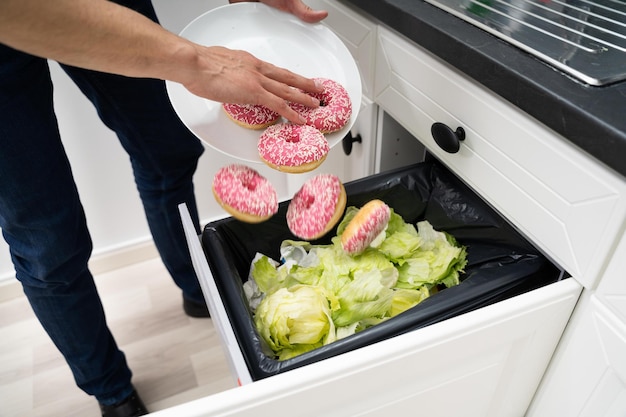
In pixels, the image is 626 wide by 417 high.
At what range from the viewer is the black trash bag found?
22.8 inches

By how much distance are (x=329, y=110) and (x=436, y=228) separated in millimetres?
294

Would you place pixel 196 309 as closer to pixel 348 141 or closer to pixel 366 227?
pixel 348 141

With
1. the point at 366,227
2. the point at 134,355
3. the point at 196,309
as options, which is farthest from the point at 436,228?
the point at 134,355

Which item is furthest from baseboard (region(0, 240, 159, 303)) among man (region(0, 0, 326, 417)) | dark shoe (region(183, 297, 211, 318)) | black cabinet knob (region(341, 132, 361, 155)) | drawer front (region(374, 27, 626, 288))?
drawer front (region(374, 27, 626, 288))

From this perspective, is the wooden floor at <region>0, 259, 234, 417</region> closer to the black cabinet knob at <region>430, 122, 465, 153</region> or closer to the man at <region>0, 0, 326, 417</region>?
the man at <region>0, 0, 326, 417</region>

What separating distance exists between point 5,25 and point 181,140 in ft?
1.76

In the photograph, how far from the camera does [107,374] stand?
0.97m

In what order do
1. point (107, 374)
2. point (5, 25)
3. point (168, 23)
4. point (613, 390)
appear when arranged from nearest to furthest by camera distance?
point (5, 25), point (613, 390), point (107, 374), point (168, 23)

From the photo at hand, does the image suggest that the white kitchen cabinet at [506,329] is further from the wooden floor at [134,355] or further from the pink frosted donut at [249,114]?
the wooden floor at [134,355]

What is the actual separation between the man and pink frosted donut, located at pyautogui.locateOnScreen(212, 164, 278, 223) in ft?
0.33

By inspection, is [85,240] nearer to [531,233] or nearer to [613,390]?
[531,233]

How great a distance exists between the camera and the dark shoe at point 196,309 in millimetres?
1274

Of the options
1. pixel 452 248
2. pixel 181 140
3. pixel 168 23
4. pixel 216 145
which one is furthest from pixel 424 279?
pixel 168 23

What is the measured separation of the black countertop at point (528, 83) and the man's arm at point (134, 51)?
19 centimetres
